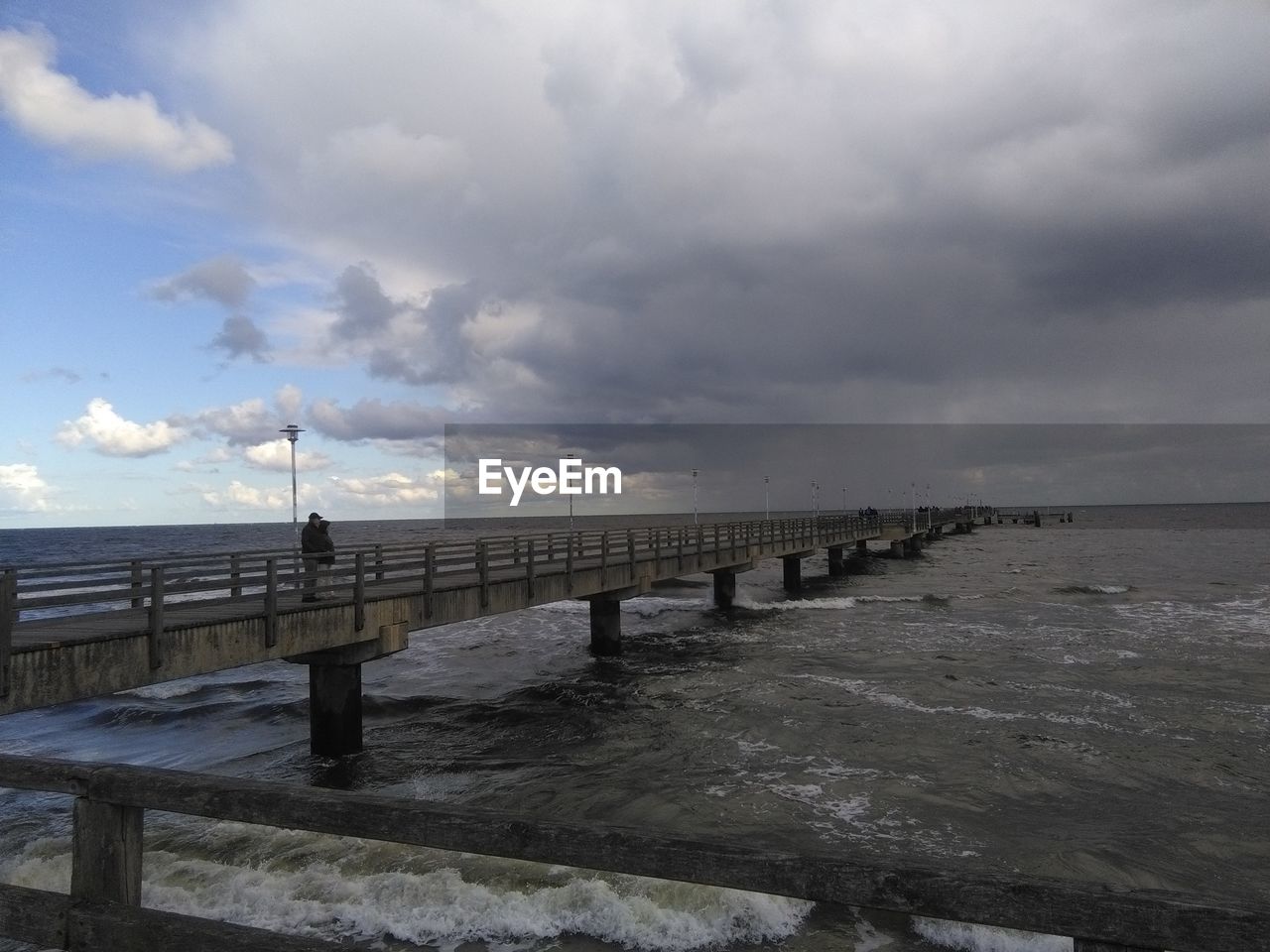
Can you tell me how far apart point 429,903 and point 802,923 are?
403 centimetres

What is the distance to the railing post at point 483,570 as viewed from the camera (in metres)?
17.7

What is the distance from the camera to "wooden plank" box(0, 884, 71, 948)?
2.86 meters

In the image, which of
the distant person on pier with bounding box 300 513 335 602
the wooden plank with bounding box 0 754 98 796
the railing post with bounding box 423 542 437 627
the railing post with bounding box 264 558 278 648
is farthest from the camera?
the railing post with bounding box 423 542 437 627

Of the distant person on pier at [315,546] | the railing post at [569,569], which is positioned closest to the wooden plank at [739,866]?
the distant person on pier at [315,546]

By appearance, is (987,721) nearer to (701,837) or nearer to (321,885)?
(321,885)

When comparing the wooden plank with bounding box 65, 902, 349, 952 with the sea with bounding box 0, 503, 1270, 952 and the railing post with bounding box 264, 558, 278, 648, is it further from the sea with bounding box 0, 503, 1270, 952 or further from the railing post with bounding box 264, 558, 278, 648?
the railing post with bounding box 264, 558, 278, 648

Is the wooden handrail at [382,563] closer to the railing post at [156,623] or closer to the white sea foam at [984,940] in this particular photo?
the railing post at [156,623]

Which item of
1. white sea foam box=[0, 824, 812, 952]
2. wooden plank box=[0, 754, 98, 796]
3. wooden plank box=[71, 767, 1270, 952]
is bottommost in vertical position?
white sea foam box=[0, 824, 812, 952]

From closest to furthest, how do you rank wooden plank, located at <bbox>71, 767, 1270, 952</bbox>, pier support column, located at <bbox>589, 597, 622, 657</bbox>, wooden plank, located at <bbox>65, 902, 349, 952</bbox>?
wooden plank, located at <bbox>71, 767, 1270, 952</bbox> → wooden plank, located at <bbox>65, 902, 349, 952</bbox> → pier support column, located at <bbox>589, 597, 622, 657</bbox>

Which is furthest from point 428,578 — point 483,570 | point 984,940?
point 984,940

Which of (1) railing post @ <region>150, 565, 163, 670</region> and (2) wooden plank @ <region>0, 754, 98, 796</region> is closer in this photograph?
(2) wooden plank @ <region>0, 754, 98, 796</region>

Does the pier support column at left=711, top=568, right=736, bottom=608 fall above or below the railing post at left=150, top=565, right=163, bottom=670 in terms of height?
Answer: below

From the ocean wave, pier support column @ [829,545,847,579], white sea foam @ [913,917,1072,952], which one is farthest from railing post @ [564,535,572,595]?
pier support column @ [829,545,847,579]

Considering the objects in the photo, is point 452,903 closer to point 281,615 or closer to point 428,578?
point 281,615
